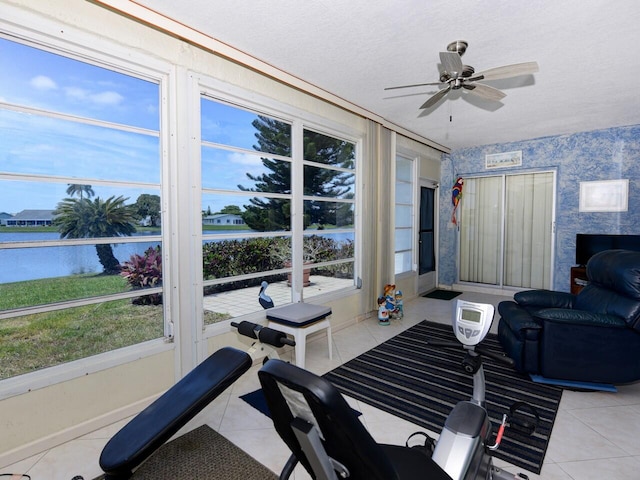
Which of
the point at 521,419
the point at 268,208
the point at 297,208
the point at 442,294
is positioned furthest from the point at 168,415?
the point at 442,294

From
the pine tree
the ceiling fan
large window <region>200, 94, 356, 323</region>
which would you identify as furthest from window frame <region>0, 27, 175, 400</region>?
the ceiling fan

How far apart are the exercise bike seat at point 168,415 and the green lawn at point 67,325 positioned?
0.91 meters

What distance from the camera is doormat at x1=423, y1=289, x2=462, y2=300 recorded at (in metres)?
5.78

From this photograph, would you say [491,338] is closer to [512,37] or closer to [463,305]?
[463,305]

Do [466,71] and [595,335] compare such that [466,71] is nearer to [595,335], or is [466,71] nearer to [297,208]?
[297,208]

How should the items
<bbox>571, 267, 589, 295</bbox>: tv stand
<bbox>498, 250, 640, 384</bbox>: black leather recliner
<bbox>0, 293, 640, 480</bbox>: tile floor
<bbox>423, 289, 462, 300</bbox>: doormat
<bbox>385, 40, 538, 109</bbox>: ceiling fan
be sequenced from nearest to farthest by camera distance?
<bbox>0, 293, 640, 480</bbox>: tile floor
<bbox>385, 40, 538, 109</bbox>: ceiling fan
<bbox>498, 250, 640, 384</bbox>: black leather recliner
<bbox>571, 267, 589, 295</bbox>: tv stand
<bbox>423, 289, 462, 300</bbox>: doormat

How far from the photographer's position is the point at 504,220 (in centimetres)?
603

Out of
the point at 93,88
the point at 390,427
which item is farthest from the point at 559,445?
the point at 93,88

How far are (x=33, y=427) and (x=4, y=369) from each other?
37 cm

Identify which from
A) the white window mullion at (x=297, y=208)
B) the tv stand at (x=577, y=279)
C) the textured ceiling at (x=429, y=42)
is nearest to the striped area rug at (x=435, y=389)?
the white window mullion at (x=297, y=208)

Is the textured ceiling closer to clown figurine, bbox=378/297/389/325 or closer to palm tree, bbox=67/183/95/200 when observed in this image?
palm tree, bbox=67/183/95/200

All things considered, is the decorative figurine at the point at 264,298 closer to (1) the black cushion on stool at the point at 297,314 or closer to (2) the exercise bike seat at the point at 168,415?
(1) the black cushion on stool at the point at 297,314

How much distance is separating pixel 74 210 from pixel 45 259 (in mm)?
333

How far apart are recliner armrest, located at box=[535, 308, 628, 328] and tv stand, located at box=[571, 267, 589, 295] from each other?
2.72m
